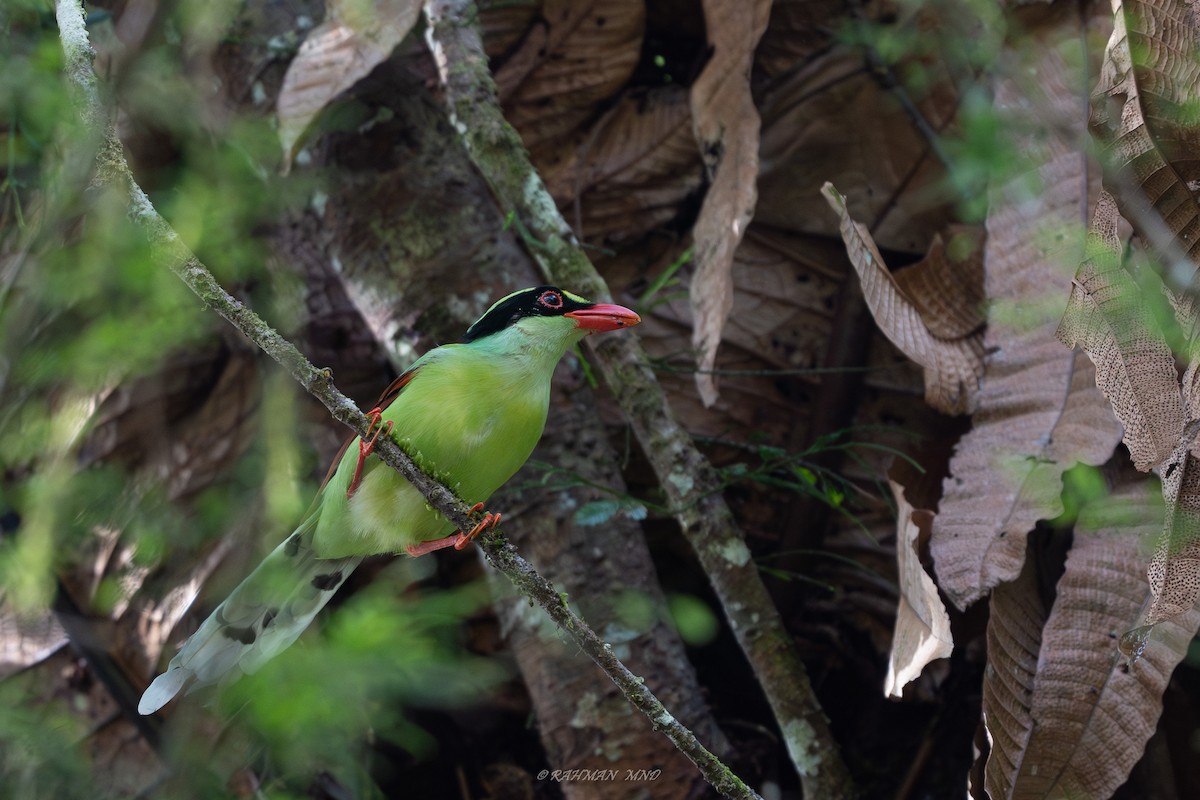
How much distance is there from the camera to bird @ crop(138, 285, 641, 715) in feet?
7.16

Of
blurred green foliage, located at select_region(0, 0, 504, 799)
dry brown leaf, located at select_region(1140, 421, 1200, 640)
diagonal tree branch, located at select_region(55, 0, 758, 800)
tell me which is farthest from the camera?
blurred green foliage, located at select_region(0, 0, 504, 799)

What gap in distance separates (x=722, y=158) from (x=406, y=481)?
1218 millimetres

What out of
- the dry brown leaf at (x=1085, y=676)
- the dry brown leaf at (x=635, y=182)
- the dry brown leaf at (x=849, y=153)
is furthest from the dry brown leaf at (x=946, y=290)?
the dry brown leaf at (x=635, y=182)

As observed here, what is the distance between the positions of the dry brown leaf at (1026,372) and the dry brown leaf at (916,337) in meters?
0.04

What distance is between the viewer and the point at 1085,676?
79.4 inches

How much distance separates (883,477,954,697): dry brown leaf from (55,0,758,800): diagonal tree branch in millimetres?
438

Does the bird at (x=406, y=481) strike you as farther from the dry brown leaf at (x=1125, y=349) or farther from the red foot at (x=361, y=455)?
the dry brown leaf at (x=1125, y=349)

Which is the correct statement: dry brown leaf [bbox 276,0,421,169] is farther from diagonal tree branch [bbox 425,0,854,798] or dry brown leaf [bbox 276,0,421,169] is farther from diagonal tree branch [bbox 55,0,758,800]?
diagonal tree branch [bbox 55,0,758,800]

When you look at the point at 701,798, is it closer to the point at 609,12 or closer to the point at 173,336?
the point at 173,336

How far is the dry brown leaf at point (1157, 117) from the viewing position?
180cm

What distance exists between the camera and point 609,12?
3.21m

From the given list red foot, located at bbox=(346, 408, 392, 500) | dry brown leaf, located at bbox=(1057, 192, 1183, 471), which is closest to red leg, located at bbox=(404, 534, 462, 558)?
red foot, located at bbox=(346, 408, 392, 500)

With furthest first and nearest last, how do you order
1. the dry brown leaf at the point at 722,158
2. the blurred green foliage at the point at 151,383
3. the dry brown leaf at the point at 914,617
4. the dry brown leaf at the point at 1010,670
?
1. the blurred green foliage at the point at 151,383
2. the dry brown leaf at the point at 722,158
3. the dry brown leaf at the point at 1010,670
4. the dry brown leaf at the point at 914,617

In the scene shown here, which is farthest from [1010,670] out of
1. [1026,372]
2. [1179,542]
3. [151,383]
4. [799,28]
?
[151,383]
